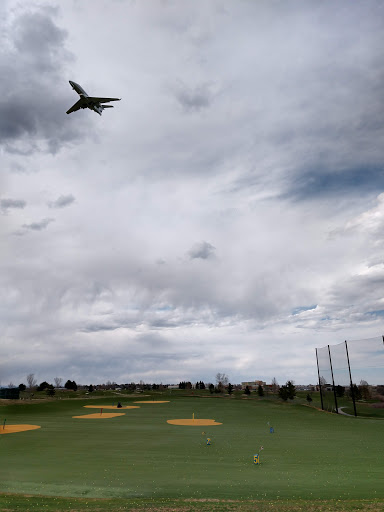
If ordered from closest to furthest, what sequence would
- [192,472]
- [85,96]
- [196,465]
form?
[192,472] < [196,465] < [85,96]

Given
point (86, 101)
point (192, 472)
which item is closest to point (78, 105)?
point (86, 101)

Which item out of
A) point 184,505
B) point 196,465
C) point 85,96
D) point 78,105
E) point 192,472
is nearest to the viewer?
point 184,505

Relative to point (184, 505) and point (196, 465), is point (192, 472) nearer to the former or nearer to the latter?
point (196, 465)

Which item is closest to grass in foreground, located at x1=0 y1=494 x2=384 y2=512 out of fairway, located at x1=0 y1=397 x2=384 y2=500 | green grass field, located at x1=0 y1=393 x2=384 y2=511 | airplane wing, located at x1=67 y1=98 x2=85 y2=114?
green grass field, located at x1=0 y1=393 x2=384 y2=511

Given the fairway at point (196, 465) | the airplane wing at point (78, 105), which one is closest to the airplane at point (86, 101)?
the airplane wing at point (78, 105)

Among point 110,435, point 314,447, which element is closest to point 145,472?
point 314,447

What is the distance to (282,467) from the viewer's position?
18.7 metres

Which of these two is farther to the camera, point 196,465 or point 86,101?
point 86,101

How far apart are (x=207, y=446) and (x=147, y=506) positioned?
43.0 ft

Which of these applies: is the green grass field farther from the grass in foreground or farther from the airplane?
the airplane

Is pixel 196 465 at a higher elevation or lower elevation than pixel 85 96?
lower

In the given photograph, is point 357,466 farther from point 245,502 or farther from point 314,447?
point 245,502

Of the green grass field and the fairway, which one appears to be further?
the fairway

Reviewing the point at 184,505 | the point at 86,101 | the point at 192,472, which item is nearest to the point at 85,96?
the point at 86,101
